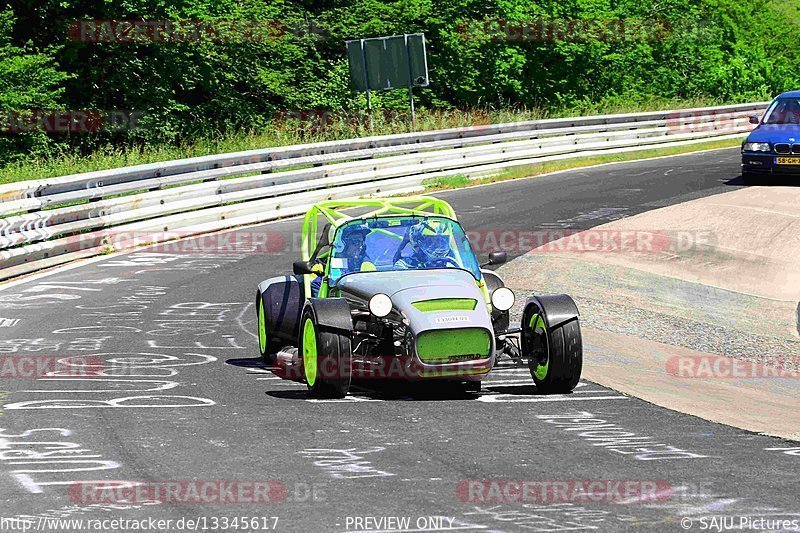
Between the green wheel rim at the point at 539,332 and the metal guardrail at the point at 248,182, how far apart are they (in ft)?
29.5

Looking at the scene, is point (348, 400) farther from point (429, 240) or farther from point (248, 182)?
point (248, 182)

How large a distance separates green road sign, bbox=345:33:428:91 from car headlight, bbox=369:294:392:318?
2103cm

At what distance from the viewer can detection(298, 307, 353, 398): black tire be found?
9.45 m

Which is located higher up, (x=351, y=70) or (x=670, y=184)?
(x=351, y=70)

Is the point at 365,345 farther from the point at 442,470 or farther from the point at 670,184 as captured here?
the point at 670,184

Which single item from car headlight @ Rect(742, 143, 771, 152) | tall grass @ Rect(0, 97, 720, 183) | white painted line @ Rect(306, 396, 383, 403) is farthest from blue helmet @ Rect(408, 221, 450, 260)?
car headlight @ Rect(742, 143, 771, 152)

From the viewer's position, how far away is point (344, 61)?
41.9 meters

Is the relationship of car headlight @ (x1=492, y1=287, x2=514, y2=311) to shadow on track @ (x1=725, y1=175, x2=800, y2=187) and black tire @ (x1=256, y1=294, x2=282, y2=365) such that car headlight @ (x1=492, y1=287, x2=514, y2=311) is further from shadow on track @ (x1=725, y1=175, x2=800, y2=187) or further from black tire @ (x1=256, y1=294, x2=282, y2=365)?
shadow on track @ (x1=725, y1=175, x2=800, y2=187)

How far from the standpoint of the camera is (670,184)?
89.6 feet

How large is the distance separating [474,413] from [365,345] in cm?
121

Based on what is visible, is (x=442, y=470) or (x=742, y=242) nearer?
(x=442, y=470)

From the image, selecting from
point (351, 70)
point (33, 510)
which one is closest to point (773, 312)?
point (33, 510)

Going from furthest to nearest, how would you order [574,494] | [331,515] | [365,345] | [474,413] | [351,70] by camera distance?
[351,70] < [365,345] < [474,413] < [574,494] < [331,515]

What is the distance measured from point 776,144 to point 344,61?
19.3m
